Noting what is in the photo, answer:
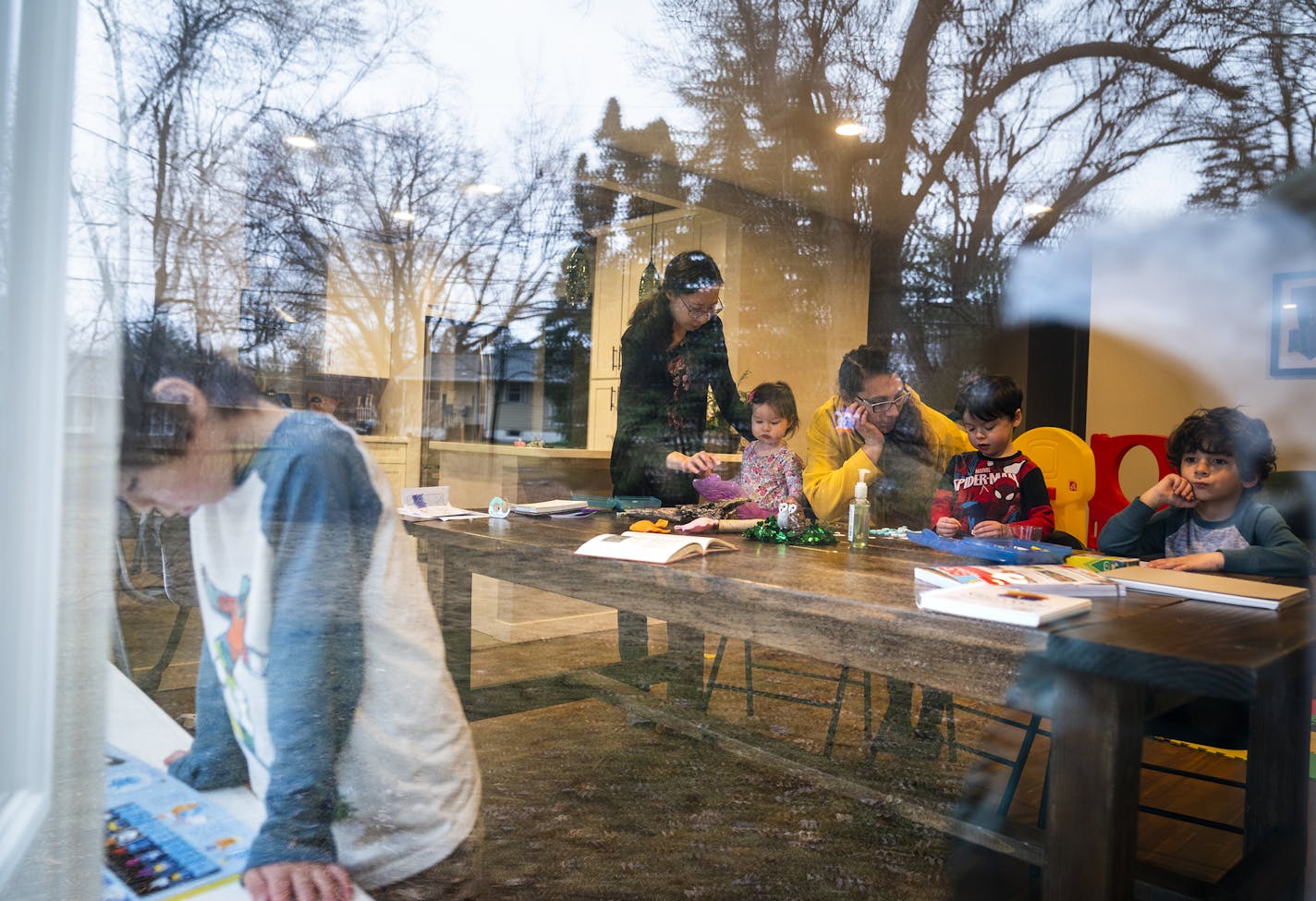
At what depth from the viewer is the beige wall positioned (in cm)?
101

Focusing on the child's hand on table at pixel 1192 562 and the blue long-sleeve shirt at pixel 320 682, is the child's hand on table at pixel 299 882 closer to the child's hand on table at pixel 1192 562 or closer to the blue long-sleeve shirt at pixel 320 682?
the blue long-sleeve shirt at pixel 320 682

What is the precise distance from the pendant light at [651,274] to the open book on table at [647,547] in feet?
1.47

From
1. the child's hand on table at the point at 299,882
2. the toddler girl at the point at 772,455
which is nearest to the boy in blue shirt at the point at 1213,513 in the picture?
the toddler girl at the point at 772,455

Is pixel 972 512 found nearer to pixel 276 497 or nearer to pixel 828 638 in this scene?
pixel 828 638

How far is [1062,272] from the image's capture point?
118cm

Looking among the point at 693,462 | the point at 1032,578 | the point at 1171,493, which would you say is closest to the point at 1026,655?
the point at 1032,578

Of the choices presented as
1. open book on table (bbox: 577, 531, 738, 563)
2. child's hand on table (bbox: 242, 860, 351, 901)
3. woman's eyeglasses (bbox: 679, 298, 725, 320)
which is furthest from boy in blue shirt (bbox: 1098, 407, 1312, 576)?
child's hand on table (bbox: 242, 860, 351, 901)

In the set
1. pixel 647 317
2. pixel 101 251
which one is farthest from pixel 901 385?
pixel 101 251

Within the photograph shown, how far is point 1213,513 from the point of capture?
116 centimetres

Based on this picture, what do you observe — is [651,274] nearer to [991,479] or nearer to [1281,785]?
[991,479]

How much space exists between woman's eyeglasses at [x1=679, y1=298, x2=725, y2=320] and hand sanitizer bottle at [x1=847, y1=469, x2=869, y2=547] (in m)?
0.40

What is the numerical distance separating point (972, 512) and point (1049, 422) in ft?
0.78

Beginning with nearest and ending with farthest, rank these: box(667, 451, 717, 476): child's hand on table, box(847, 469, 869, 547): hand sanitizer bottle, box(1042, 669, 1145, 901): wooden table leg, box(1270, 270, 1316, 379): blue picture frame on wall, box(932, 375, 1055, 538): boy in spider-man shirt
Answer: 1. box(1042, 669, 1145, 901): wooden table leg
2. box(1270, 270, 1316, 379): blue picture frame on wall
3. box(932, 375, 1055, 538): boy in spider-man shirt
4. box(847, 469, 869, 547): hand sanitizer bottle
5. box(667, 451, 717, 476): child's hand on table

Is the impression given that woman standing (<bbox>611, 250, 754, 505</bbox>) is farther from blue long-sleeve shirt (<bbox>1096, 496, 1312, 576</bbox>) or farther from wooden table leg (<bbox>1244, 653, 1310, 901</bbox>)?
wooden table leg (<bbox>1244, 653, 1310, 901</bbox>)
